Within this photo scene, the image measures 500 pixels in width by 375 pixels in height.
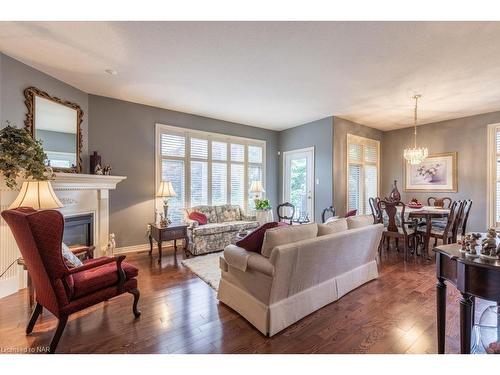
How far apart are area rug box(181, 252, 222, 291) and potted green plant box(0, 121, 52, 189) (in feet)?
7.11

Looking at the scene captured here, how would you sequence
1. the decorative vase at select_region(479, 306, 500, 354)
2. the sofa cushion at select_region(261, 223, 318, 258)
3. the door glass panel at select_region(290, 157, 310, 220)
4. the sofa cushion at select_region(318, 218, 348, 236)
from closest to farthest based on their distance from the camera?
the decorative vase at select_region(479, 306, 500, 354) < the sofa cushion at select_region(261, 223, 318, 258) < the sofa cushion at select_region(318, 218, 348, 236) < the door glass panel at select_region(290, 157, 310, 220)

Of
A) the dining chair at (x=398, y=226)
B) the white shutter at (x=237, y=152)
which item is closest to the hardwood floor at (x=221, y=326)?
the dining chair at (x=398, y=226)

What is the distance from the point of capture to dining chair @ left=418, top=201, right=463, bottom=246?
12.6ft

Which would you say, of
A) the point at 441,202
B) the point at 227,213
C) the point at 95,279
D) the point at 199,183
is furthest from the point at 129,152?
the point at 441,202

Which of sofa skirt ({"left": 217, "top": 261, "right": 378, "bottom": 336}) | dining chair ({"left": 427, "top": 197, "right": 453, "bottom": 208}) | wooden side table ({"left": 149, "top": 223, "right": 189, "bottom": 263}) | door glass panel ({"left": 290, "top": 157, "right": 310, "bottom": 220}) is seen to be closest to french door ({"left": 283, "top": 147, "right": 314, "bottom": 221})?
door glass panel ({"left": 290, "top": 157, "right": 310, "bottom": 220})

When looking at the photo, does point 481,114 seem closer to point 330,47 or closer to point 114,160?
point 330,47

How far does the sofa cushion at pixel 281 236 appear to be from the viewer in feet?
6.59

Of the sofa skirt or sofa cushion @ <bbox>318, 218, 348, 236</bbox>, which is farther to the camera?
sofa cushion @ <bbox>318, 218, 348, 236</bbox>

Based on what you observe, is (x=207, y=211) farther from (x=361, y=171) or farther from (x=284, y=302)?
(x=361, y=171)

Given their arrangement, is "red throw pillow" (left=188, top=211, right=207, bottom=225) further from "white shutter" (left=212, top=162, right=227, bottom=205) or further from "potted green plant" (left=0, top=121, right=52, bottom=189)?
"potted green plant" (left=0, top=121, right=52, bottom=189)

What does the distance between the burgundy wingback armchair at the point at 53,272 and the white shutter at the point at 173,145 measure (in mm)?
2942

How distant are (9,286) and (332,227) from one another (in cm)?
367

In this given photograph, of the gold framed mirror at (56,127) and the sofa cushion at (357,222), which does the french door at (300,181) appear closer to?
the sofa cushion at (357,222)
